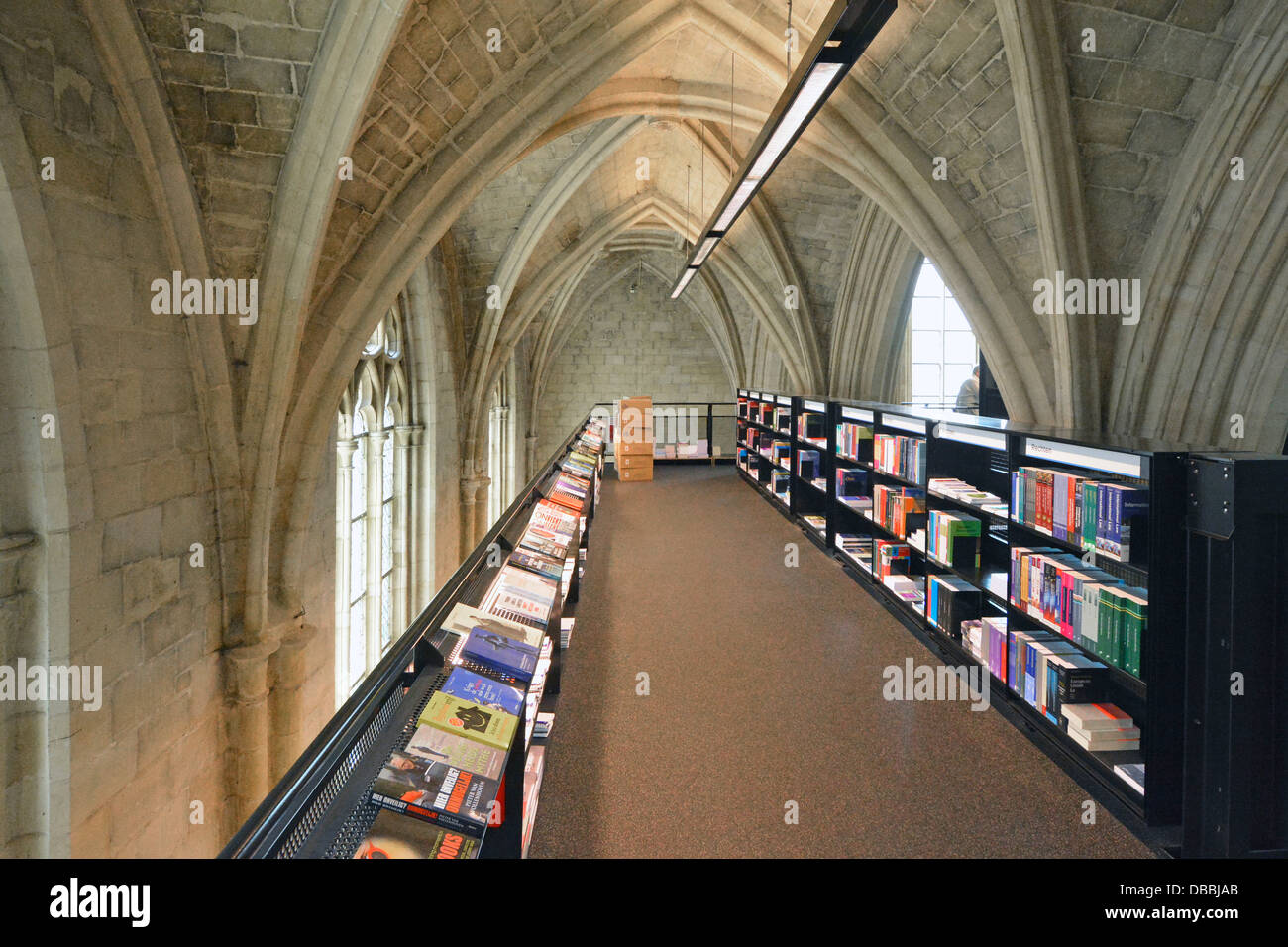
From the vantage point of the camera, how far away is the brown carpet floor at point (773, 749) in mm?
2934

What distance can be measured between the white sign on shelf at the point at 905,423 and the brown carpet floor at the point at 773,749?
1.31 metres

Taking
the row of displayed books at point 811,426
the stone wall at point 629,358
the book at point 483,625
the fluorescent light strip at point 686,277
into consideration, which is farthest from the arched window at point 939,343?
the book at point 483,625

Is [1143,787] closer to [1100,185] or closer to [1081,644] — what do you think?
[1081,644]

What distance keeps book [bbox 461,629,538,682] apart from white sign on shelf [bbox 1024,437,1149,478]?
2330mm

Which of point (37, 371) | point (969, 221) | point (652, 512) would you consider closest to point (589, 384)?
point (652, 512)

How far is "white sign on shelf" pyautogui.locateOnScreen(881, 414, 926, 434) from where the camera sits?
17.3 feet

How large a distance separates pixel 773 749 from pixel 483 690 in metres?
2.09

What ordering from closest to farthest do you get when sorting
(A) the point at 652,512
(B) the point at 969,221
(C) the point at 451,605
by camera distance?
(C) the point at 451,605 < (B) the point at 969,221 < (A) the point at 652,512

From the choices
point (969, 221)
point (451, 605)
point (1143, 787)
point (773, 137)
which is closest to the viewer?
point (451, 605)

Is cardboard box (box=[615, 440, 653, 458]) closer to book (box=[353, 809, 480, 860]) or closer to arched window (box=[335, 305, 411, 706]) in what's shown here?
arched window (box=[335, 305, 411, 706])

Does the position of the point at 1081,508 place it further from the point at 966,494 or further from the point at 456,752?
the point at 456,752

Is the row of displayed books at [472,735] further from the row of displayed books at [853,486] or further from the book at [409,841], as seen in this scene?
the row of displayed books at [853,486]

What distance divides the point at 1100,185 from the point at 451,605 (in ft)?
16.9

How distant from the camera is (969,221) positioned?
6.13m
